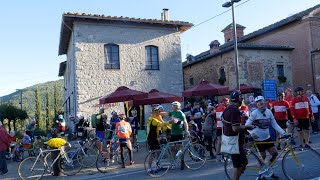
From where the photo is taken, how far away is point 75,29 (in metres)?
20.8

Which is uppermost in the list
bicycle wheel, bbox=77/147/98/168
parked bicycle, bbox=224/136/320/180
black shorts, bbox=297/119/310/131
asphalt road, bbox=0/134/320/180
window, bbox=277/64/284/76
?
window, bbox=277/64/284/76

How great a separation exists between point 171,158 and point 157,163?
0.42m

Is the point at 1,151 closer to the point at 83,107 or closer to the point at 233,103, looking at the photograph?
the point at 233,103

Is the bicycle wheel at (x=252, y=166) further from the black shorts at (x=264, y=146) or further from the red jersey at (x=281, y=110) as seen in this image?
the red jersey at (x=281, y=110)

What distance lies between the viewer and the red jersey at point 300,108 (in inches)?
432

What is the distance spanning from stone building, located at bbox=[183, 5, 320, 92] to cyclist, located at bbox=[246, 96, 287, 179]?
19807 mm

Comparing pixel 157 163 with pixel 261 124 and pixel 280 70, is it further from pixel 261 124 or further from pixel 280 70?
pixel 280 70

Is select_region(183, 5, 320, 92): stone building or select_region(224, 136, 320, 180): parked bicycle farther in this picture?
select_region(183, 5, 320, 92): stone building

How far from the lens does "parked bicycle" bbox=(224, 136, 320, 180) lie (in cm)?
686

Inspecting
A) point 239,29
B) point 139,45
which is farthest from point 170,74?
point 239,29

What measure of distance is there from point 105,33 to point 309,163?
54.0 ft

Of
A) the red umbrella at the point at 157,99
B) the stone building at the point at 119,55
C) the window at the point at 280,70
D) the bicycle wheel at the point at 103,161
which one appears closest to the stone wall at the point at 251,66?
the window at the point at 280,70

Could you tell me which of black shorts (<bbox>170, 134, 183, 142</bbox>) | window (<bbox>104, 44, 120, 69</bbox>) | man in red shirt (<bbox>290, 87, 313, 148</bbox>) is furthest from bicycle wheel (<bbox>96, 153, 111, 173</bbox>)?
window (<bbox>104, 44, 120, 69</bbox>)

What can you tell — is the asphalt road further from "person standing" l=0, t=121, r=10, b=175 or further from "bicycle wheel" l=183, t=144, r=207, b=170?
"person standing" l=0, t=121, r=10, b=175
